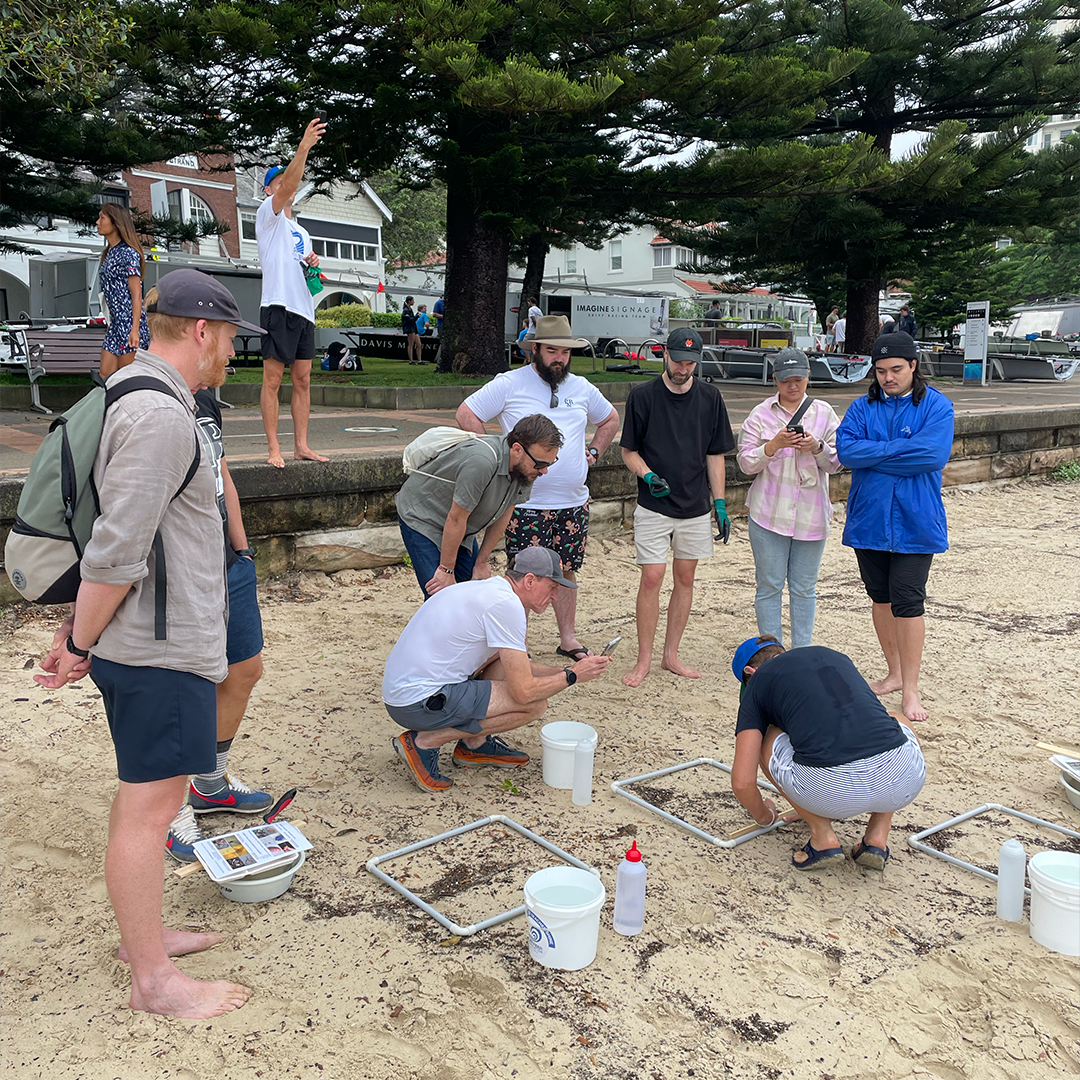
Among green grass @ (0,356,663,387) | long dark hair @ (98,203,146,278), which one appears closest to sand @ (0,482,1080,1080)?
long dark hair @ (98,203,146,278)

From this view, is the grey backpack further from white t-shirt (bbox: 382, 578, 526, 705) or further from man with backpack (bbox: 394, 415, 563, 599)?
man with backpack (bbox: 394, 415, 563, 599)

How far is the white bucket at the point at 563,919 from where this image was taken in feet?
8.27

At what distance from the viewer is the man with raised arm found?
518 cm

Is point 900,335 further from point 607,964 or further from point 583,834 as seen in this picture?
point 607,964

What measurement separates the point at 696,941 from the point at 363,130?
11.0 m

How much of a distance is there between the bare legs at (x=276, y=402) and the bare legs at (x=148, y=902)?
379cm

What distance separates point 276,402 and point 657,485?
2524 millimetres

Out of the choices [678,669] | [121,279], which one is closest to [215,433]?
[678,669]

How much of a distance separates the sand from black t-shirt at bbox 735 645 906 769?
1.63ft

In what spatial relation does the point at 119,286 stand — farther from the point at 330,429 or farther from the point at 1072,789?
the point at 1072,789

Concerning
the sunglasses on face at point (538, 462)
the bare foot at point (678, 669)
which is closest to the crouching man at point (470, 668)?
the sunglasses on face at point (538, 462)

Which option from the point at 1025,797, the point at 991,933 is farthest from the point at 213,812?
the point at 1025,797

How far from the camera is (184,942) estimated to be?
2.61 m

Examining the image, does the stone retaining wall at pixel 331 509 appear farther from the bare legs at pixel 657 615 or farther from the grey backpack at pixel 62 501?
the grey backpack at pixel 62 501
